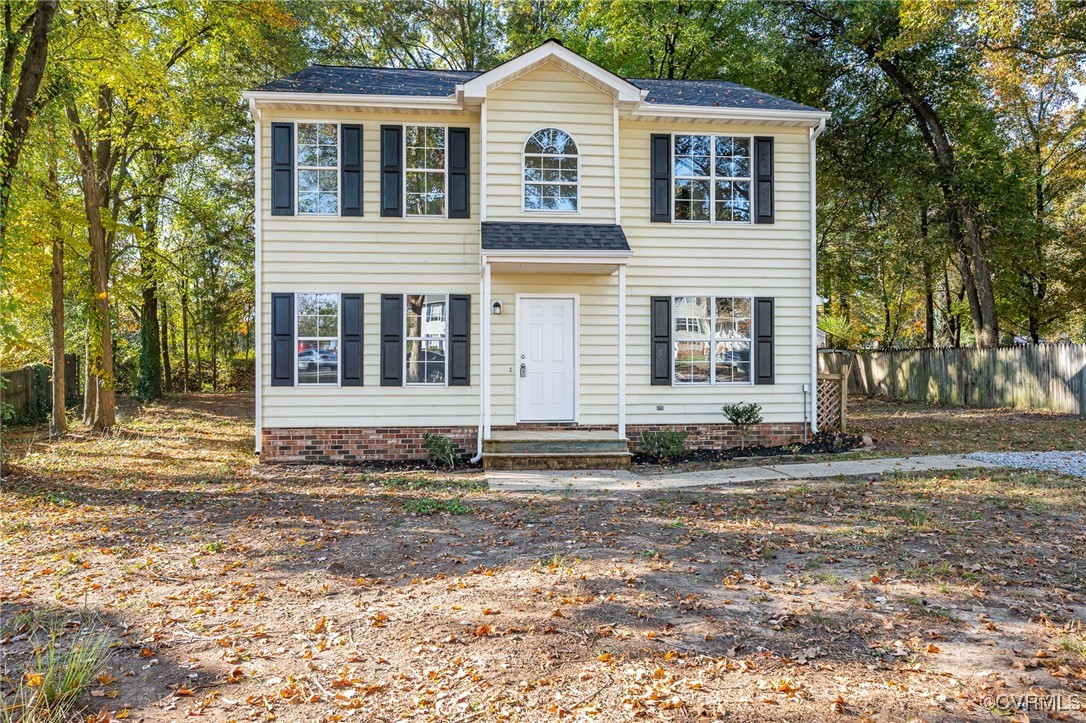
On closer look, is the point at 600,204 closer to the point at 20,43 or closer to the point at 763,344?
the point at 763,344

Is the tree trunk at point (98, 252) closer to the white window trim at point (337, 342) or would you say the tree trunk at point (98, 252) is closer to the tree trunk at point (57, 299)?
the tree trunk at point (57, 299)

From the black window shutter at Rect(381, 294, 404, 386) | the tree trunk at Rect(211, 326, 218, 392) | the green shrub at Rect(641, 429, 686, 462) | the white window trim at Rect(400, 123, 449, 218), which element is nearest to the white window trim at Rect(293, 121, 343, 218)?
the white window trim at Rect(400, 123, 449, 218)

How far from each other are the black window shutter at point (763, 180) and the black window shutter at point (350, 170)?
6.74 metres

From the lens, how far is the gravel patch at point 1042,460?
886 cm

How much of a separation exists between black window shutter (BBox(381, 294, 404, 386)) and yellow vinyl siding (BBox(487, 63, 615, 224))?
7.12ft

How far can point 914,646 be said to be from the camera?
12.1ft

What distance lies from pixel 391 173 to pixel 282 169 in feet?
5.64

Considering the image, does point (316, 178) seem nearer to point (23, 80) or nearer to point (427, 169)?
point (427, 169)

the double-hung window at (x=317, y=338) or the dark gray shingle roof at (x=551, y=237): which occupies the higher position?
the dark gray shingle roof at (x=551, y=237)

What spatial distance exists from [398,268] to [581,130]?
12.3 feet

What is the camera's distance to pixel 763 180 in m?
11.7

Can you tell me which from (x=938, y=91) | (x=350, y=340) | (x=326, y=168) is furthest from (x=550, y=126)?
(x=938, y=91)

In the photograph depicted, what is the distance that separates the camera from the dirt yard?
320 cm

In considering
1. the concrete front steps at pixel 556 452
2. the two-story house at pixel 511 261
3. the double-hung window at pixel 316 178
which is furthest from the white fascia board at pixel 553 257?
the double-hung window at pixel 316 178
